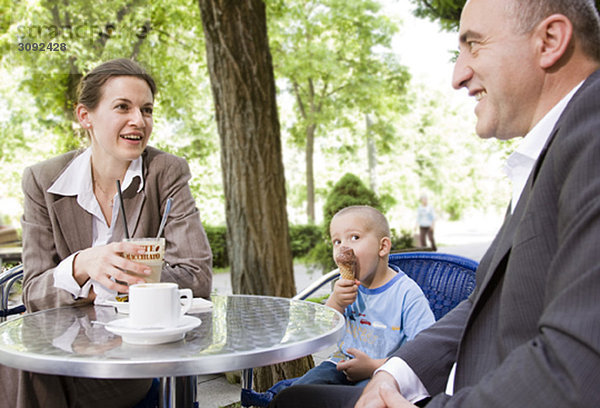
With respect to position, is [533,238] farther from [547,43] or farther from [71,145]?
[71,145]

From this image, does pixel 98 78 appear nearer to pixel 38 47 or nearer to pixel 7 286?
pixel 7 286

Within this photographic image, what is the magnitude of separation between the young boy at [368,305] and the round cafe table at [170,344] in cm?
35

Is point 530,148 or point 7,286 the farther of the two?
point 7,286

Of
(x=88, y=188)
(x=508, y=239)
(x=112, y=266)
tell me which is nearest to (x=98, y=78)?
(x=88, y=188)

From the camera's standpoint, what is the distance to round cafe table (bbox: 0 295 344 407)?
1.24 meters

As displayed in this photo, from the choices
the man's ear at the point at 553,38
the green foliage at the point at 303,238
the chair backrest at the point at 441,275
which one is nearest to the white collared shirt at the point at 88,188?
the chair backrest at the point at 441,275

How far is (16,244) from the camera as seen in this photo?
41.2 ft

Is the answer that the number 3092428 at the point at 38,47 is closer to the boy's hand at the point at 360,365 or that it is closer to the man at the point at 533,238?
the boy's hand at the point at 360,365

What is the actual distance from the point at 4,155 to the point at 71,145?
28.9 ft

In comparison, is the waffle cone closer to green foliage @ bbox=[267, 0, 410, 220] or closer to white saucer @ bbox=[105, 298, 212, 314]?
white saucer @ bbox=[105, 298, 212, 314]

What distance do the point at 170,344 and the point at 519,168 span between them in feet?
3.22

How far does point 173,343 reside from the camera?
1432 millimetres

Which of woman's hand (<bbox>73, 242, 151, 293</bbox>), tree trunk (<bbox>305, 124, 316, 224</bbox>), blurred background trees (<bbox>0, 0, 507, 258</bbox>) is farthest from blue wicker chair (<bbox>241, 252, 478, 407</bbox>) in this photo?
tree trunk (<bbox>305, 124, 316, 224</bbox>)

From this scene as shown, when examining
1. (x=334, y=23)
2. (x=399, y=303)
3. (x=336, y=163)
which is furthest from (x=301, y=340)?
(x=336, y=163)
